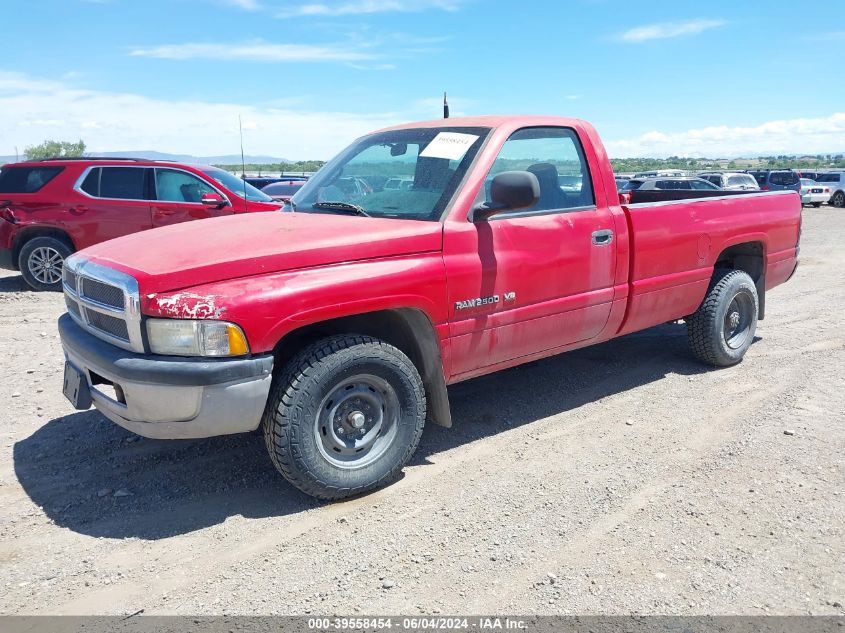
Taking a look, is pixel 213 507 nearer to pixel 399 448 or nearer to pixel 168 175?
pixel 399 448

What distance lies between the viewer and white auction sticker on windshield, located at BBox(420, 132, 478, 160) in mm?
4109

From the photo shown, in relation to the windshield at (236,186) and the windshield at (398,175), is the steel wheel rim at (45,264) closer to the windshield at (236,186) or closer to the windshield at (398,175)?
the windshield at (236,186)

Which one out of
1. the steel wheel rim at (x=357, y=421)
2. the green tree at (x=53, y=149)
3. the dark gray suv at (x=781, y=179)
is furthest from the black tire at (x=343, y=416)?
the green tree at (x=53, y=149)

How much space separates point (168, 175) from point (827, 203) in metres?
30.6

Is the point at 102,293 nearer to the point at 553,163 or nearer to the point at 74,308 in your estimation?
the point at 74,308

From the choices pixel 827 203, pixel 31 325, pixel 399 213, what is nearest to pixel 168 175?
pixel 31 325

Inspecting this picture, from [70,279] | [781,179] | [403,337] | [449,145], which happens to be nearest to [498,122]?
[449,145]

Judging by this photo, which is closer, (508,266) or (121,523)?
(121,523)

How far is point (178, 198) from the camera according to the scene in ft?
32.2

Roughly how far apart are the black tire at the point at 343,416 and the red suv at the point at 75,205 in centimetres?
599

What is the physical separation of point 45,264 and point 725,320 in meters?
8.48

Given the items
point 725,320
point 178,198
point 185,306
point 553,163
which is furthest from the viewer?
point 178,198

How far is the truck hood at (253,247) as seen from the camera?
3150mm

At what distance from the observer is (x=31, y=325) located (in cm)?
738
